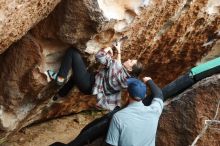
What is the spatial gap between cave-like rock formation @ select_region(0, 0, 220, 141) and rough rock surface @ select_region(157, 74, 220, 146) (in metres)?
1.36

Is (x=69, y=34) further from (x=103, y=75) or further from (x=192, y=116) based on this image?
(x=192, y=116)

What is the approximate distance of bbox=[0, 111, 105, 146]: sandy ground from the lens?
10.2m

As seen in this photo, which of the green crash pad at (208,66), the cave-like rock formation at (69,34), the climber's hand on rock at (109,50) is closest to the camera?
the cave-like rock formation at (69,34)

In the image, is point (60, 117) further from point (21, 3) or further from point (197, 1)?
point (21, 3)

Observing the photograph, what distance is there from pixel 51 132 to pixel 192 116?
3634 mm

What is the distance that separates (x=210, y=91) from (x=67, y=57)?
1.94m

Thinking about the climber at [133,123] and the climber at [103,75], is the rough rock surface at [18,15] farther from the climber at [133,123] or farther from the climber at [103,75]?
the climber at [133,123]

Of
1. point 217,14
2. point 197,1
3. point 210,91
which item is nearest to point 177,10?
point 197,1

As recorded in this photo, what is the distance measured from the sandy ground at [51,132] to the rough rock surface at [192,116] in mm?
2972

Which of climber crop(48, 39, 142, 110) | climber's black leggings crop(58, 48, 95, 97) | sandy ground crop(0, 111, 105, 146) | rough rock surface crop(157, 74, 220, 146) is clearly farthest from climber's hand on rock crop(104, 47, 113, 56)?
sandy ground crop(0, 111, 105, 146)

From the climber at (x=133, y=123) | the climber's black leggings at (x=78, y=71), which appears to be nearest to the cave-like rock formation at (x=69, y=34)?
the climber's black leggings at (x=78, y=71)

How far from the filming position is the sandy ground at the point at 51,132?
33.5 feet

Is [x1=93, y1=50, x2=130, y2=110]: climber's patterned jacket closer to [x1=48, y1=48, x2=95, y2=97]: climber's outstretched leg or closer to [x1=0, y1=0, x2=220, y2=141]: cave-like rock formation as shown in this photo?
[x1=48, y1=48, x2=95, y2=97]: climber's outstretched leg

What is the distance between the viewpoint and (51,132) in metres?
10.6
